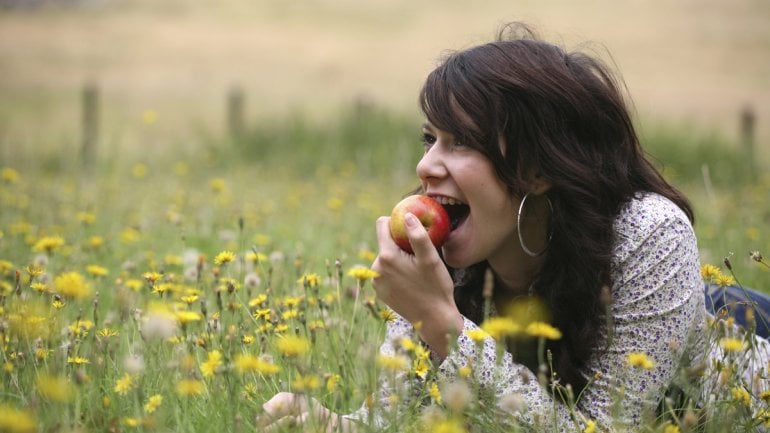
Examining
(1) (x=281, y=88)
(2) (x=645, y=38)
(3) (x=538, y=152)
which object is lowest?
(1) (x=281, y=88)

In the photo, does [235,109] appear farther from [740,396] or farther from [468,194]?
[740,396]

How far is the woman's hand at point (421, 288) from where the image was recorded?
6.70 ft

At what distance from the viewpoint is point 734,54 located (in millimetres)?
27109

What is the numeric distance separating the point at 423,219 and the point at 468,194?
0.47 feet

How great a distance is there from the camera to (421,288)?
2.06m

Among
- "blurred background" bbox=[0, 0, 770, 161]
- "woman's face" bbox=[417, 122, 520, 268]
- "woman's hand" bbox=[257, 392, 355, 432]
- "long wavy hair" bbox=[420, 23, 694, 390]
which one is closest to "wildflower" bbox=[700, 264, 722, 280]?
"long wavy hair" bbox=[420, 23, 694, 390]

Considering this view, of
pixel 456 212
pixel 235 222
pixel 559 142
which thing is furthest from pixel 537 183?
pixel 235 222

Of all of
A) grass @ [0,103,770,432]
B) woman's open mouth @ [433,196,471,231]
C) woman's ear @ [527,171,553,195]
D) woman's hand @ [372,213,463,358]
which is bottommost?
grass @ [0,103,770,432]

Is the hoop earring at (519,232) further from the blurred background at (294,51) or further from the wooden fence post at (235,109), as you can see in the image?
the blurred background at (294,51)

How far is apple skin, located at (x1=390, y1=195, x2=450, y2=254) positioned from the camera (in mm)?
2217

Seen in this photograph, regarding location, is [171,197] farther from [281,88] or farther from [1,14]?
[1,14]

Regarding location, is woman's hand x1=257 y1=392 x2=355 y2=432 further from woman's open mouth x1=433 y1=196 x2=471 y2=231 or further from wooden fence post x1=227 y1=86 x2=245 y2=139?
wooden fence post x1=227 y1=86 x2=245 y2=139

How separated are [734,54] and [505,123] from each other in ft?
91.8

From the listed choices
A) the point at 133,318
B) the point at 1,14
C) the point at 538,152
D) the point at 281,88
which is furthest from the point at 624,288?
the point at 1,14
